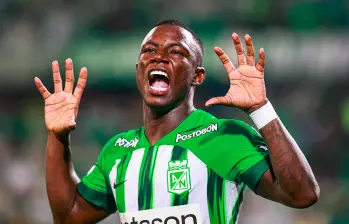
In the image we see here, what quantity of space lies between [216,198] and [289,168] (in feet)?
1.59

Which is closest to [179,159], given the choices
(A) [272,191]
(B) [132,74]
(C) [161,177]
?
(C) [161,177]

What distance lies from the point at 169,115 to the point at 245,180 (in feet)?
2.09

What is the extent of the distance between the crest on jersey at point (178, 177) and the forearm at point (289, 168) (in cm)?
50

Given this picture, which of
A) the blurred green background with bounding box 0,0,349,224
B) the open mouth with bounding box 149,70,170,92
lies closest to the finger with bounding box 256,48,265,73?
the open mouth with bounding box 149,70,170,92

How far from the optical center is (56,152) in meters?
3.99

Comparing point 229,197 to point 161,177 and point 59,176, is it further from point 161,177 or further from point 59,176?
point 59,176

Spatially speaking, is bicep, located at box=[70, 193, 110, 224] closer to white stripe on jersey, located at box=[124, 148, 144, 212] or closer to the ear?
white stripe on jersey, located at box=[124, 148, 144, 212]

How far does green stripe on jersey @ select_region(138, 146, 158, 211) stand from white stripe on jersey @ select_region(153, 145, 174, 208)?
0.9 inches

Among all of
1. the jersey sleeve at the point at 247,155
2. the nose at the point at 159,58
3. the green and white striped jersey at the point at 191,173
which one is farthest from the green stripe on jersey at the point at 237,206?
the nose at the point at 159,58

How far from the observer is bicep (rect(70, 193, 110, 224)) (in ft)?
13.4

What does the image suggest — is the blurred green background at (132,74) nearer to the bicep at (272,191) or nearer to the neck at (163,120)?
the neck at (163,120)

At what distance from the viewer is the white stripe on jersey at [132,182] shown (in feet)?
12.3

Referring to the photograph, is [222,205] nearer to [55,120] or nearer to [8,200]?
[55,120]

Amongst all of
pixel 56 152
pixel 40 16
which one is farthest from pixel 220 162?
pixel 40 16
